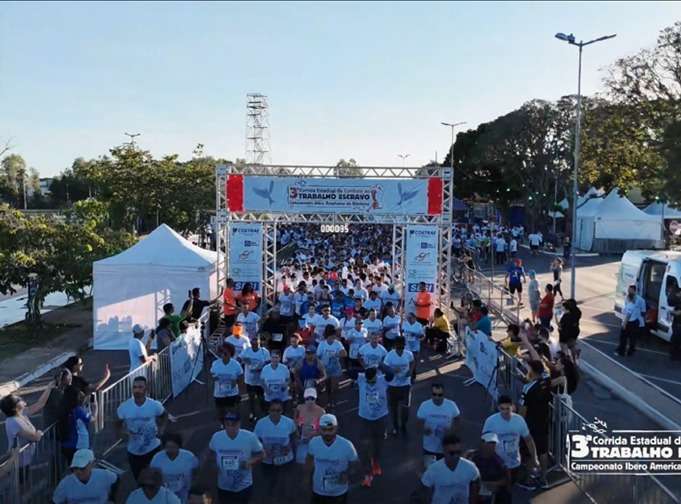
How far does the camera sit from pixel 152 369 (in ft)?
33.8

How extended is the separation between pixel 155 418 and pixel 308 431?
1651mm

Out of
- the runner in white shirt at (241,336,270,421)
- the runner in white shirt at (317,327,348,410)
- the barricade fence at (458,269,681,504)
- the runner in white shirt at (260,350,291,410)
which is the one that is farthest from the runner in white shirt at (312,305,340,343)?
the barricade fence at (458,269,681,504)

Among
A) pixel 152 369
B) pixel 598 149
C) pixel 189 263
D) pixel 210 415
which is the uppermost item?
pixel 598 149

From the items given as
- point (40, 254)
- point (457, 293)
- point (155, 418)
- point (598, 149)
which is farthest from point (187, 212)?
point (155, 418)

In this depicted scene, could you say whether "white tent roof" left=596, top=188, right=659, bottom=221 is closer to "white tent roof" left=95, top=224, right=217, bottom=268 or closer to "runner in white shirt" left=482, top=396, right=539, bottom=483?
"white tent roof" left=95, top=224, right=217, bottom=268

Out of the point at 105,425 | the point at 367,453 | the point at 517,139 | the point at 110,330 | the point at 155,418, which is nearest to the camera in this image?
the point at 155,418

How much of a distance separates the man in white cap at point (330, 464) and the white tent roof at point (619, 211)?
121ft

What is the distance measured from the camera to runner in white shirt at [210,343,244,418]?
29.5ft

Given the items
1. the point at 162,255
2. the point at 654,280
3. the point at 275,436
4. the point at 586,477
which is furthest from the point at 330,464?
the point at 654,280

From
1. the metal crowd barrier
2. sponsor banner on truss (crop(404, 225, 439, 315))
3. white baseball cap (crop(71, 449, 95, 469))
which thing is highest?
sponsor banner on truss (crop(404, 225, 439, 315))

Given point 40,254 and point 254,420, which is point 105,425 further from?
point 40,254

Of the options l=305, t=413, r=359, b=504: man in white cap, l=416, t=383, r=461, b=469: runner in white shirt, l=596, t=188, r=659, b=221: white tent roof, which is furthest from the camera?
l=596, t=188, r=659, b=221: white tent roof

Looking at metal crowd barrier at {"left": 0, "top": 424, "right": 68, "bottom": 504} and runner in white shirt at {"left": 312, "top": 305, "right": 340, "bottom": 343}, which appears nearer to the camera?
metal crowd barrier at {"left": 0, "top": 424, "right": 68, "bottom": 504}

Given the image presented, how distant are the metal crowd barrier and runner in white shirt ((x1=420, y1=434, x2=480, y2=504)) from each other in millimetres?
3972
